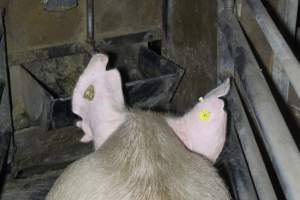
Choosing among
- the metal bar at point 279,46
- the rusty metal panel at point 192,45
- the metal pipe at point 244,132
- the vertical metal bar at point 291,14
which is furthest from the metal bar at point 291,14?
the metal bar at point 279,46

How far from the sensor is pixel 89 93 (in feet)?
6.61

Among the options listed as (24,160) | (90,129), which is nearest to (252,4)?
(90,129)

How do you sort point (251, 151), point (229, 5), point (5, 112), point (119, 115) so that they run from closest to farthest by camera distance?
1. point (119, 115)
2. point (251, 151)
3. point (229, 5)
4. point (5, 112)

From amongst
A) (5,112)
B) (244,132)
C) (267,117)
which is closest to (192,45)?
(5,112)

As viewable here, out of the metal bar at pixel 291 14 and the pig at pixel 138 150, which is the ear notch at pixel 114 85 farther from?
the metal bar at pixel 291 14

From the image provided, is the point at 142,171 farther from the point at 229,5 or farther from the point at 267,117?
the point at 229,5

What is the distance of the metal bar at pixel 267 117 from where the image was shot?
1502 mm

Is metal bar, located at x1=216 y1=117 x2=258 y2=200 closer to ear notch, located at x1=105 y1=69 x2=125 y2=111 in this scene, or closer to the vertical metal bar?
ear notch, located at x1=105 y1=69 x2=125 y2=111

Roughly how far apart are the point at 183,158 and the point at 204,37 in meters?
1.25

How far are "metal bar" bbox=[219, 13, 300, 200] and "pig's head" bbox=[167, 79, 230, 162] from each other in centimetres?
10

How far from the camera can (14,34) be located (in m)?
2.85

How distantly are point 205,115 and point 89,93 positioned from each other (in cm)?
33

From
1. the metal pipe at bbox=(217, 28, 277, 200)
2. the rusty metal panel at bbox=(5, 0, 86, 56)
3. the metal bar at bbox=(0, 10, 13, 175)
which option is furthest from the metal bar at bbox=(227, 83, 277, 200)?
the metal bar at bbox=(0, 10, 13, 175)

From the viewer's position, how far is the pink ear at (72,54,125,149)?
195cm
